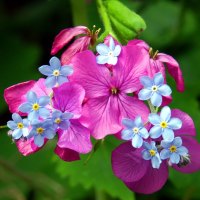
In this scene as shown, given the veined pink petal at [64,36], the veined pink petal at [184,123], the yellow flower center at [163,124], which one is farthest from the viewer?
the veined pink petal at [64,36]

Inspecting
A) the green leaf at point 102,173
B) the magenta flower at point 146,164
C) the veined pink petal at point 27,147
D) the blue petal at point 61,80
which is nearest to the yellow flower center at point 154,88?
the magenta flower at point 146,164

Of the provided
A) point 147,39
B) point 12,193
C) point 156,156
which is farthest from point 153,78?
point 147,39

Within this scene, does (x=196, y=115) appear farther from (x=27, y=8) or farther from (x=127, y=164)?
(x=27, y=8)

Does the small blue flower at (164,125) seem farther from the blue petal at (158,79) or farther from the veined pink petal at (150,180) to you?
the veined pink petal at (150,180)

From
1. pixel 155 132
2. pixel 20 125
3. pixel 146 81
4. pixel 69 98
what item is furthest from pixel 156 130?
pixel 20 125

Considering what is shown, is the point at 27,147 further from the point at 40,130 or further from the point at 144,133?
the point at 144,133

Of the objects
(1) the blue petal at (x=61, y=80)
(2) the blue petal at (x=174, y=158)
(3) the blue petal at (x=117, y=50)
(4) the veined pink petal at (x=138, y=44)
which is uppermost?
(3) the blue petal at (x=117, y=50)
